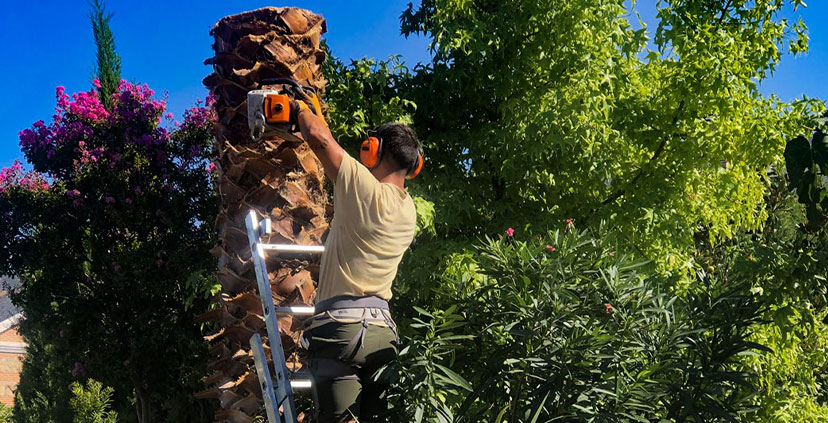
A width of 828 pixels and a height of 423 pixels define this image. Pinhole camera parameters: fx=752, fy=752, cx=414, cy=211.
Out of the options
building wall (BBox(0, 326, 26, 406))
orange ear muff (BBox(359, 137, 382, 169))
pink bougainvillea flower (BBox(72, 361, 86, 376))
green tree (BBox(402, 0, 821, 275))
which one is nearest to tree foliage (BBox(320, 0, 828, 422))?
green tree (BBox(402, 0, 821, 275))

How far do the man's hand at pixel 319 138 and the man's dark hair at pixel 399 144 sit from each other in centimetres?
37

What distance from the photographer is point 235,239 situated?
6188 mm

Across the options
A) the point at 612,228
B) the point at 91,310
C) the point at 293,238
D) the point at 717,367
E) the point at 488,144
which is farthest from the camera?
the point at 91,310

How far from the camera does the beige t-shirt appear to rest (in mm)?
3764

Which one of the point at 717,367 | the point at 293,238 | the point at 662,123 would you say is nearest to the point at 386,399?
the point at 717,367

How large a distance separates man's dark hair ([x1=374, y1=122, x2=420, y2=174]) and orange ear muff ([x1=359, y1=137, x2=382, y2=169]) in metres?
0.03

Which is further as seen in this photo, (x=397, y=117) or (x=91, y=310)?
(x=91, y=310)

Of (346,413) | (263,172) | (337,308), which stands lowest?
(346,413)

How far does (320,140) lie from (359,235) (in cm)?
52

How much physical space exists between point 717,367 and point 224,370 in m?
3.83

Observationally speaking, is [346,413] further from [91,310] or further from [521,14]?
[91,310]

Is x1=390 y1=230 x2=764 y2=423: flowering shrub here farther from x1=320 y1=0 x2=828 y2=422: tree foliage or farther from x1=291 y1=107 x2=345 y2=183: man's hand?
x1=320 y1=0 x2=828 y2=422: tree foliage

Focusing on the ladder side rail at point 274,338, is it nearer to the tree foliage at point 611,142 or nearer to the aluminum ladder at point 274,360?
the aluminum ladder at point 274,360

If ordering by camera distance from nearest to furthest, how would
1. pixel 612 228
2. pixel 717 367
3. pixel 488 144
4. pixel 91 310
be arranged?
pixel 717 367
pixel 612 228
pixel 488 144
pixel 91 310
